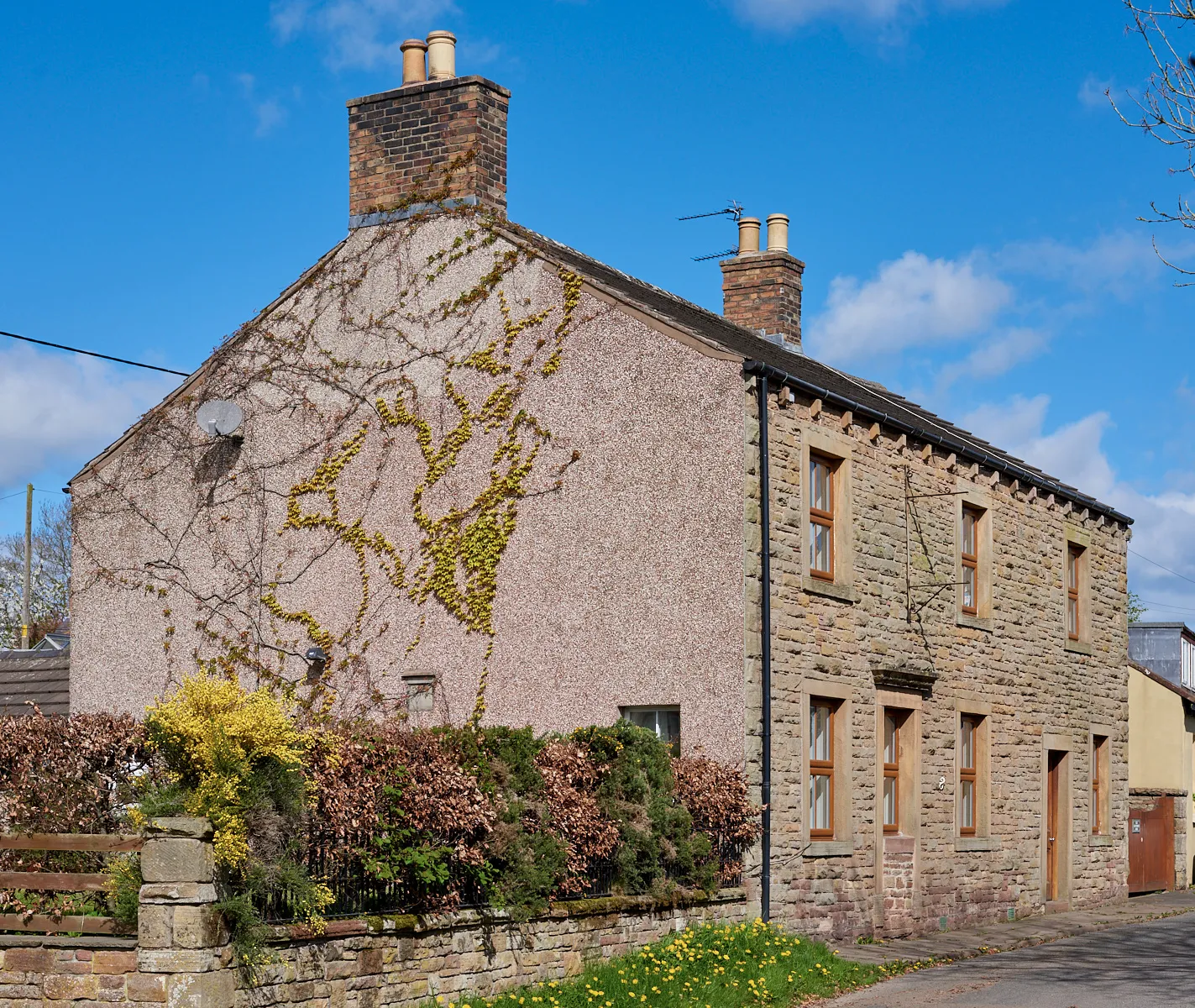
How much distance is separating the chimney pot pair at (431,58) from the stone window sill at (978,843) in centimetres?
1189

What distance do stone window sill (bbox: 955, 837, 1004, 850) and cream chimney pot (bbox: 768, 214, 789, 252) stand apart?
1011 centimetres

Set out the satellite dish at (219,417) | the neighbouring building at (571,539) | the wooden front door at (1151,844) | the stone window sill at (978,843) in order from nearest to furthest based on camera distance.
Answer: the neighbouring building at (571,539) < the satellite dish at (219,417) < the stone window sill at (978,843) < the wooden front door at (1151,844)

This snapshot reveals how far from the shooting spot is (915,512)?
68.7ft

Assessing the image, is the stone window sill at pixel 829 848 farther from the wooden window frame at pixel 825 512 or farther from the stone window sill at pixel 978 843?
the stone window sill at pixel 978 843

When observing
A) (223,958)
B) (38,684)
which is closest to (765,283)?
(38,684)

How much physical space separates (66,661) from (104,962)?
13473mm

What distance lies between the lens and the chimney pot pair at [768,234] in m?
26.8

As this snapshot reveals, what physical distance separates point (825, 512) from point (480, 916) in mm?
7442

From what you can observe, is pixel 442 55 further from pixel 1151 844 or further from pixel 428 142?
pixel 1151 844

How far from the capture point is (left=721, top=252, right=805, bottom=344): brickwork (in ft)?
87.1

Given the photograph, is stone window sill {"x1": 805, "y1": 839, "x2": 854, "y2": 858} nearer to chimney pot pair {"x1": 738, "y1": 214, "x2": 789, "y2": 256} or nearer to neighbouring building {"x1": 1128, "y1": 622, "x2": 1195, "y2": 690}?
chimney pot pair {"x1": 738, "y1": 214, "x2": 789, "y2": 256}

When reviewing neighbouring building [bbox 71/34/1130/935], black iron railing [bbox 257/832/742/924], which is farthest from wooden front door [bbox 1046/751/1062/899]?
black iron railing [bbox 257/832/742/924]

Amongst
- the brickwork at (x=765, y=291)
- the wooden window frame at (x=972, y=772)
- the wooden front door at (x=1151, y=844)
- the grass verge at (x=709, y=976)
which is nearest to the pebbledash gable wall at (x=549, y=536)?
the grass verge at (x=709, y=976)

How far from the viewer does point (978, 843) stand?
2183 centimetres
